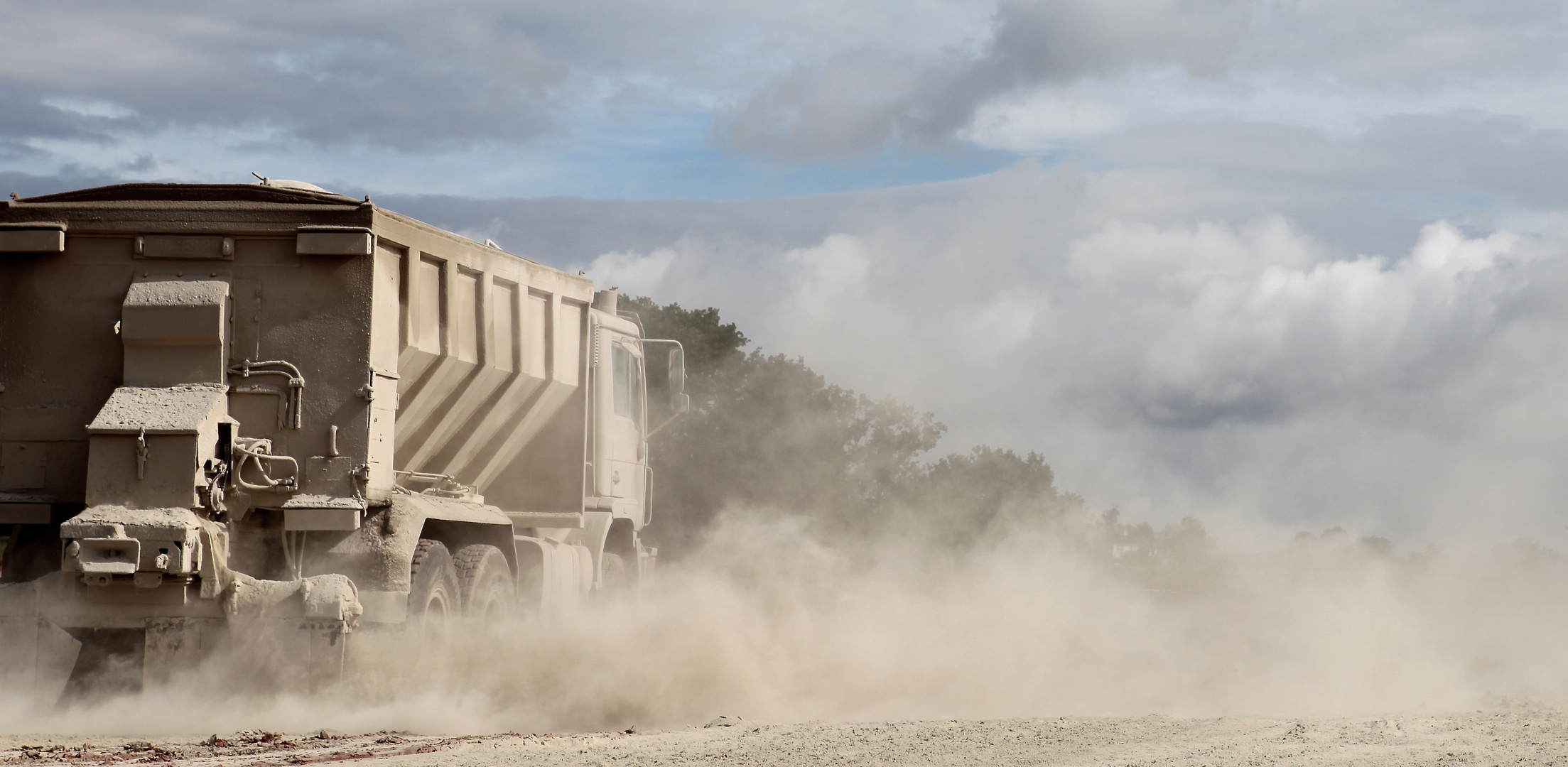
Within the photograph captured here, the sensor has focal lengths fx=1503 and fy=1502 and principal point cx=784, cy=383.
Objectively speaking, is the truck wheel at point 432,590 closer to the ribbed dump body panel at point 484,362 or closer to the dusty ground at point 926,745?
the ribbed dump body panel at point 484,362

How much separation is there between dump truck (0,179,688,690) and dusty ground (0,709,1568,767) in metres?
0.85

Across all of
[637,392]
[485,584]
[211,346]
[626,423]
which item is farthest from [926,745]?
[637,392]

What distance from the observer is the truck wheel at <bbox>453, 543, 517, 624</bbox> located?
10797 mm

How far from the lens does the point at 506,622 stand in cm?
1128

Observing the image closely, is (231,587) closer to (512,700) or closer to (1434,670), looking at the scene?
(512,700)

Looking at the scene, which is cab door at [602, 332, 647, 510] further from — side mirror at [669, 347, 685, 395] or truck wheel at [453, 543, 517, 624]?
truck wheel at [453, 543, 517, 624]

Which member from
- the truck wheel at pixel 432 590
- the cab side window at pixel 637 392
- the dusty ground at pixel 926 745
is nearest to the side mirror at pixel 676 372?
the cab side window at pixel 637 392

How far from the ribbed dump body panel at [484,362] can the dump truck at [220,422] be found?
0.03m

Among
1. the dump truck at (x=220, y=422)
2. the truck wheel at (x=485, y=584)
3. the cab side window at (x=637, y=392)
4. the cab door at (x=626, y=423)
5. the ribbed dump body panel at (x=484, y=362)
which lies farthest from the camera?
the cab side window at (x=637, y=392)

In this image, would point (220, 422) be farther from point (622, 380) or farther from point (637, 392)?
point (637, 392)

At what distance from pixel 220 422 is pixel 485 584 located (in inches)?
95.9

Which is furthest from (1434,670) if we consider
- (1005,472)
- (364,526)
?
(1005,472)

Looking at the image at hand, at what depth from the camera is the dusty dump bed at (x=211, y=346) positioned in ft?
31.1

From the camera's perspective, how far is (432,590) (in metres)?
10.1
